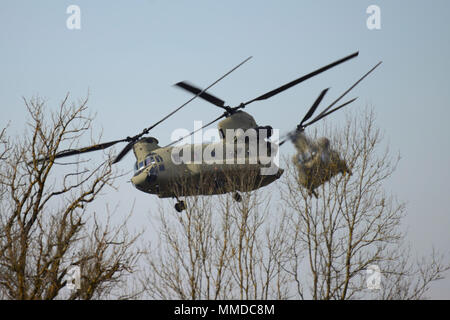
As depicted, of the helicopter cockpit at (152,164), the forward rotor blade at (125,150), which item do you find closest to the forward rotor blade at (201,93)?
the helicopter cockpit at (152,164)

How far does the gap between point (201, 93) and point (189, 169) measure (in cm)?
454

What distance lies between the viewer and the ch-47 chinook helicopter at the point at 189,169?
821 inches

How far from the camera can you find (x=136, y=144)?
2480 centimetres

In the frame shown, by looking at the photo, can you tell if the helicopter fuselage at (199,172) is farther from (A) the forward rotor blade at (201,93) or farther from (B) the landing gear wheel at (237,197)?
(A) the forward rotor blade at (201,93)

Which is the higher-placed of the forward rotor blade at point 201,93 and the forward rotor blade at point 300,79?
the forward rotor blade at point 201,93

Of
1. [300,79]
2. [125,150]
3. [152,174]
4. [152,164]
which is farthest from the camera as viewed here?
[125,150]

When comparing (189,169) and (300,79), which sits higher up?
(300,79)

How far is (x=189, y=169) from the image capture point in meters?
22.5

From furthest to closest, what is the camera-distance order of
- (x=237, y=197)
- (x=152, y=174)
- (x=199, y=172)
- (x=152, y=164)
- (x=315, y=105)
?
(x=152, y=164)
(x=152, y=174)
(x=199, y=172)
(x=315, y=105)
(x=237, y=197)

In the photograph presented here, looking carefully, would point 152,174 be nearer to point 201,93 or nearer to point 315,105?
point 201,93

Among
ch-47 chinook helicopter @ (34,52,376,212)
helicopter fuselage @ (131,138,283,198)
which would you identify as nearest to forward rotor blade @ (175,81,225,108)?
ch-47 chinook helicopter @ (34,52,376,212)

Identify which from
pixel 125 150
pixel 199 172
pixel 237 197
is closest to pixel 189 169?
pixel 199 172

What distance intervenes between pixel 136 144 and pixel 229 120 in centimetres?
515
